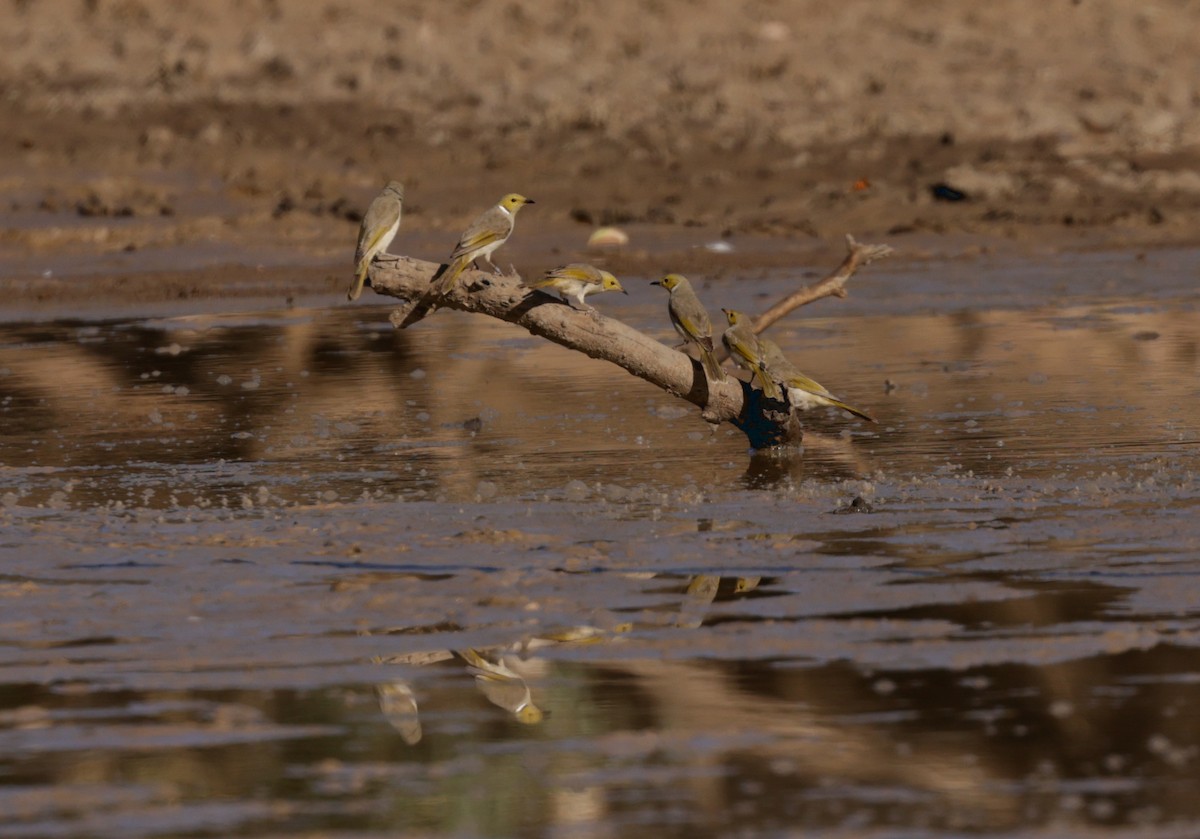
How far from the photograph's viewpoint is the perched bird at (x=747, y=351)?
1108 cm

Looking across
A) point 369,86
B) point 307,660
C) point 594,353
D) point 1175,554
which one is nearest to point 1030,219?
point 369,86

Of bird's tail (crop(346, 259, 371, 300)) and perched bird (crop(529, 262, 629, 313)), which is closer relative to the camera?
bird's tail (crop(346, 259, 371, 300))

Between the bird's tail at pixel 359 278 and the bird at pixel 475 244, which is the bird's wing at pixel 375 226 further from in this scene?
the bird at pixel 475 244

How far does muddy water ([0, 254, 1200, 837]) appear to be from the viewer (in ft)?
18.5

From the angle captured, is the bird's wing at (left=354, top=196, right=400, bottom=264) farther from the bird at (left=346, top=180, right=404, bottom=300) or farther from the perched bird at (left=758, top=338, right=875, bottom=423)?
the perched bird at (left=758, top=338, right=875, bottom=423)

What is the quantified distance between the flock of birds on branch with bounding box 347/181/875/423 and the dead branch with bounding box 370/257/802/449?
8 cm

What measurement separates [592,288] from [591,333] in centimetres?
22

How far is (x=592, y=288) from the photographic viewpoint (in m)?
10.9

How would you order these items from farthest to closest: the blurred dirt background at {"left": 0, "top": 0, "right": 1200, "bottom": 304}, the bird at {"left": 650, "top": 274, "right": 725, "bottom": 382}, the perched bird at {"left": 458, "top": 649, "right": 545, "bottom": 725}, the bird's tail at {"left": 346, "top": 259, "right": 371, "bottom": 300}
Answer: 1. the blurred dirt background at {"left": 0, "top": 0, "right": 1200, "bottom": 304}
2. the bird at {"left": 650, "top": 274, "right": 725, "bottom": 382}
3. the bird's tail at {"left": 346, "top": 259, "right": 371, "bottom": 300}
4. the perched bird at {"left": 458, "top": 649, "right": 545, "bottom": 725}

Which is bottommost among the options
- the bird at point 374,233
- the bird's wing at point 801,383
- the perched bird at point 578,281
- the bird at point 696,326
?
the bird's wing at point 801,383

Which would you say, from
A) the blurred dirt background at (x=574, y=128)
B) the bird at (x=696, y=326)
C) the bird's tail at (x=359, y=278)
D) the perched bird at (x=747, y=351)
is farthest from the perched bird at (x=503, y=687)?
the blurred dirt background at (x=574, y=128)

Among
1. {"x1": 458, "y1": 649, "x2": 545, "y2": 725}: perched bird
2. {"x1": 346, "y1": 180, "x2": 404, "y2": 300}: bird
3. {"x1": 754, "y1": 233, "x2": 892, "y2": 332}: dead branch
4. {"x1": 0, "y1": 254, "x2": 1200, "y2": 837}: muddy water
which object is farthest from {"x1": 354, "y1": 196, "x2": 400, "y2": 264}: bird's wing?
{"x1": 458, "y1": 649, "x2": 545, "y2": 725}: perched bird

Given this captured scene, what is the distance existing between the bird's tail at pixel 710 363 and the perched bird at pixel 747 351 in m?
0.14

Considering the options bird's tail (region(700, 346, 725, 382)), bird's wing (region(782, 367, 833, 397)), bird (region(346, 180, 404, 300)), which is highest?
bird (region(346, 180, 404, 300))
